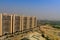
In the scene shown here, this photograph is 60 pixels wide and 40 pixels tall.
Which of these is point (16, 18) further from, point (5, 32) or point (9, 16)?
point (5, 32)

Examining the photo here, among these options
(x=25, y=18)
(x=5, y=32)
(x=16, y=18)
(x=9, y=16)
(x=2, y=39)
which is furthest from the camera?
(x=25, y=18)

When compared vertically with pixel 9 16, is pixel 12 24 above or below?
below

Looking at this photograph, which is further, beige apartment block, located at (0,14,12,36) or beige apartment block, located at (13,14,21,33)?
beige apartment block, located at (13,14,21,33)

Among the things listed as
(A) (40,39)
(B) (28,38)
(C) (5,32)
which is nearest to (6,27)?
(C) (5,32)

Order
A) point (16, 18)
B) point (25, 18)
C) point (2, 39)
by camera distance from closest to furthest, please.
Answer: point (2, 39), point (16, 18), point (25, 18)

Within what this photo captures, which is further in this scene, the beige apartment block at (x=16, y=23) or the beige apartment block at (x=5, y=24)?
the beige apartment block at (x=16, y=23)

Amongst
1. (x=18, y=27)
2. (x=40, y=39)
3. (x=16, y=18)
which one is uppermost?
(x=16, y=18)

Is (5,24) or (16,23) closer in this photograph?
(5,24)

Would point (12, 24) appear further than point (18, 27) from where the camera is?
No
